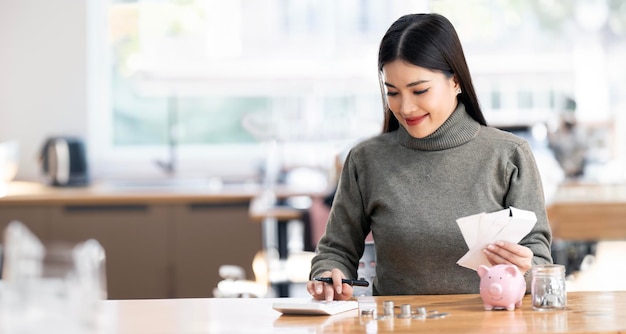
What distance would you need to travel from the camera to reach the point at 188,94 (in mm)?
6465

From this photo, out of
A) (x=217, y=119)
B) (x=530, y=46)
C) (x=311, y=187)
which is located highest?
(x=530, y=46)

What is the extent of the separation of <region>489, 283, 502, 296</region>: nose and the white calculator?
26 centimetres

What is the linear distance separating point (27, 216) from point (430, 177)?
3775mm


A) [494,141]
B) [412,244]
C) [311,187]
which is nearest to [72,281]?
[412,244]

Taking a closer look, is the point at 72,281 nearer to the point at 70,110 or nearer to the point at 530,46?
the point at 70,110

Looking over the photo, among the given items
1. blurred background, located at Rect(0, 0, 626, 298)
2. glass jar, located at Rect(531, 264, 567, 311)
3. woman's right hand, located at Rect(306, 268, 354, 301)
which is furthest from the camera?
blurred background, located at Rect(0, 0, 626, 298)

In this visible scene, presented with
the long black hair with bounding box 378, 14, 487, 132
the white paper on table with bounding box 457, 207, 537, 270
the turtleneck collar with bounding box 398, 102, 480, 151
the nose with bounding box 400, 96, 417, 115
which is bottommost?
the white paper on table with bounding box 457, 207, 537, 270

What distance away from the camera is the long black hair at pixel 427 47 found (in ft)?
7.30

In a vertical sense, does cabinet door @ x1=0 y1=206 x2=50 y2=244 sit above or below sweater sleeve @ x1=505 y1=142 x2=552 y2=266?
below

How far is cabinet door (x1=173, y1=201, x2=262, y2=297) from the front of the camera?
572 cm

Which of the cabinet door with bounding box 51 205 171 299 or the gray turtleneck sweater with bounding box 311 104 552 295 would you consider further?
the cabinet door with bounding box 51 205 171 299

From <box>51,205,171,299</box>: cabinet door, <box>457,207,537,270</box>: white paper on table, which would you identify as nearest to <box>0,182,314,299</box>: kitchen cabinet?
<box>51,205,171,299</box>: cabinet door

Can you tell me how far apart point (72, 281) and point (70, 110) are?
16.6 feet

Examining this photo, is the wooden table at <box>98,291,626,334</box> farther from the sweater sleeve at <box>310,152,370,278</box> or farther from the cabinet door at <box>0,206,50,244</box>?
Result: the cabinet door at <box>0,206,50,244</box>
